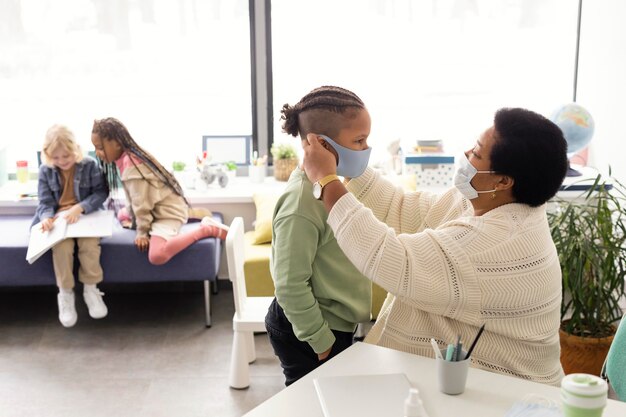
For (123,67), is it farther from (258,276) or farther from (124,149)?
(258,276)

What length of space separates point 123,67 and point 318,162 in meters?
3.23

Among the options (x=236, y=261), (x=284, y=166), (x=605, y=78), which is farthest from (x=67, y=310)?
(x=605, y=78)

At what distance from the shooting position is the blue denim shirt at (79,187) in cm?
416

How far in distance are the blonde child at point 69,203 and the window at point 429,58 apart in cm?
129

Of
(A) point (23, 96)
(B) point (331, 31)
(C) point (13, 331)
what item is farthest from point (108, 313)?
(B) point (331, 31)

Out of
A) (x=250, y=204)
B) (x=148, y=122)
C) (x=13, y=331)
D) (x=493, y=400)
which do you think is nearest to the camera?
(x=493, y=400)

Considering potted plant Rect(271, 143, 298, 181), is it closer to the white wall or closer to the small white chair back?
the small white chair back

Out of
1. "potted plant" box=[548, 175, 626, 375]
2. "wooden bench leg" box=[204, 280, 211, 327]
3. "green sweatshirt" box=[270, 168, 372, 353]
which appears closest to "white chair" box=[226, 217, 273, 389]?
"wooden bench leg" box=[204, 280, 211, 327]

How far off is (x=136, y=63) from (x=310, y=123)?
304cm

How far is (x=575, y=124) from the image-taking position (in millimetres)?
4109

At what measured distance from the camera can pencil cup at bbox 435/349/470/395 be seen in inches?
66.4

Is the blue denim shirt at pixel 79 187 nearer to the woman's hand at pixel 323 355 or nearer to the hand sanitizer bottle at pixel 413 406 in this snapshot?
the woman's hand at pixel 323 355

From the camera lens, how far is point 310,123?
201 cm

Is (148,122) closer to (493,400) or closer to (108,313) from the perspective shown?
(108,313)
